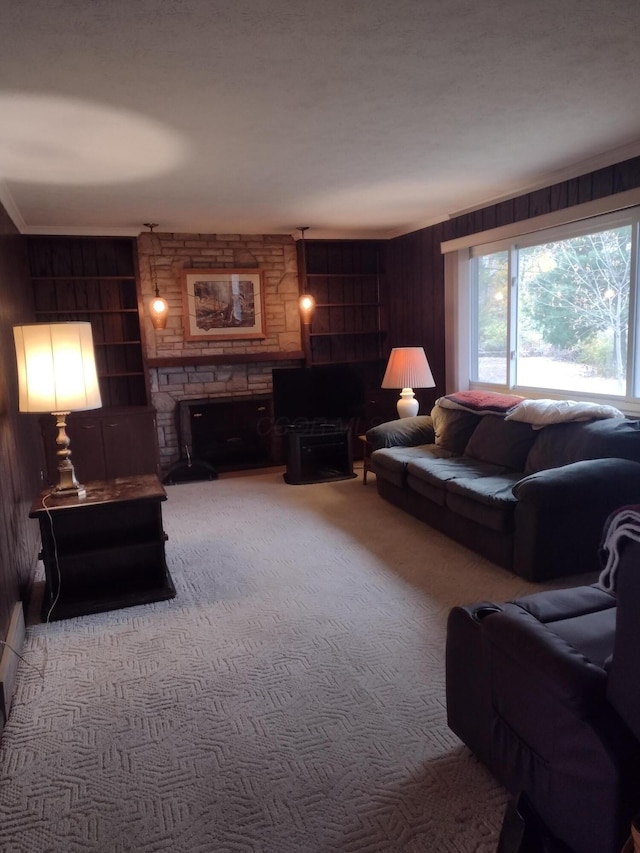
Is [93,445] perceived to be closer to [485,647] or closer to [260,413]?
[260,413]

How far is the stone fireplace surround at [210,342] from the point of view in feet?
19.6

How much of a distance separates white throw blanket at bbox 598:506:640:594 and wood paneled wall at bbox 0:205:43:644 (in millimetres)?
2377

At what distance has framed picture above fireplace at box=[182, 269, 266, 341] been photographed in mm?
6047

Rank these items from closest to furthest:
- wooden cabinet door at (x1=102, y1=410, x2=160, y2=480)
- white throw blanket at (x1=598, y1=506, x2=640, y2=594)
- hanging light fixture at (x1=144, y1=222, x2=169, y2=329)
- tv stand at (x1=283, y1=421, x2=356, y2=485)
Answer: white throw blanket at (x1=598, y1=506, x2=640, y2=594)
wooden cabinet door at (x1=102, y1=410, x2=160, y2=480)
tv stand at (x1=283, y1=421, x2=356, y2=485)
hanging light fixture at (x1=144, y1=222, x2=169, y2=329)

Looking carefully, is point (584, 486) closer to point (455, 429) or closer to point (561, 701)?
point (455, 429)

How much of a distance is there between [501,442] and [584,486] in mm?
1028

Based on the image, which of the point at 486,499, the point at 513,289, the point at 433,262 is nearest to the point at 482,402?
the point at 513,289

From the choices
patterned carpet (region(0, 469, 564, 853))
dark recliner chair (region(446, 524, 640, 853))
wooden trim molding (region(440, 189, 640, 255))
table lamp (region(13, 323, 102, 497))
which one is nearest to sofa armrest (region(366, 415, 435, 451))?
patterned carpet (region(0, 469, 564, 853))

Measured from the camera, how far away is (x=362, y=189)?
4.39 meters

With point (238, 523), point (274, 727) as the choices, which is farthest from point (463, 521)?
point (274, 727)

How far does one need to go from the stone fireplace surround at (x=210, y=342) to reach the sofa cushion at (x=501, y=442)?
8.57 ft

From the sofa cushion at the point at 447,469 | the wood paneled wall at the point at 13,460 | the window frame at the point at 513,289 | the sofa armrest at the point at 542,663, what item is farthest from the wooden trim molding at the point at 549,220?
the wood paneled wall at the point at 13,460

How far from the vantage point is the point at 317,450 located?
6.07 meters

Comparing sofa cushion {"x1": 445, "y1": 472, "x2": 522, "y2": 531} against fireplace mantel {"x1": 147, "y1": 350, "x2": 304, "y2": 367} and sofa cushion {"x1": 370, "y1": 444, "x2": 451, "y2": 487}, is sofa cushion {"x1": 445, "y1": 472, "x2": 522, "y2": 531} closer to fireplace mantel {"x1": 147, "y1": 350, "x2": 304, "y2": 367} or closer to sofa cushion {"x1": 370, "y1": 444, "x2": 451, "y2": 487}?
sofa cushion {"x1": 370, "y1": 444, "x2": 451, "y2": 487}
